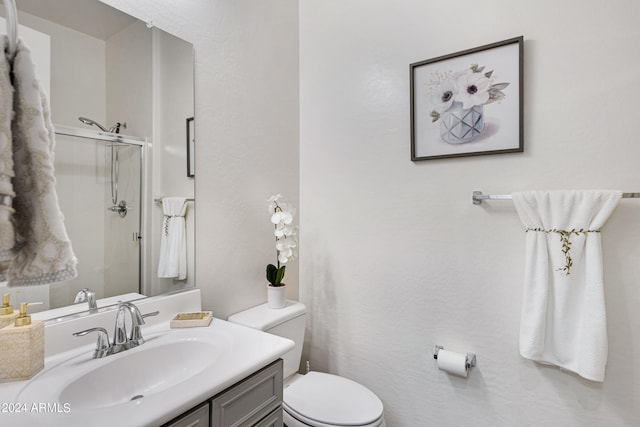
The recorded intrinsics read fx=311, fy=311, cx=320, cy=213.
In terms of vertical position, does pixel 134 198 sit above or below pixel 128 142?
below

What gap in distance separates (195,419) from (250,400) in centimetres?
20

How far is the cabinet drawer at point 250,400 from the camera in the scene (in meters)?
0.85

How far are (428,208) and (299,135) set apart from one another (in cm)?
90

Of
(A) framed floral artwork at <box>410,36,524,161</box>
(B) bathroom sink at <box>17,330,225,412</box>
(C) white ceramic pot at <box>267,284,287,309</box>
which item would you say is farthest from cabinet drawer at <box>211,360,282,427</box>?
(A) framed floral artwork at <box>410,36,524,161</box>

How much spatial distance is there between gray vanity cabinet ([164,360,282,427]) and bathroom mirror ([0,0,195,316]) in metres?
0.55

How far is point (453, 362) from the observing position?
1342mm

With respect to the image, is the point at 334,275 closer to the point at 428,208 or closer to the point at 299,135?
the point at 428,208

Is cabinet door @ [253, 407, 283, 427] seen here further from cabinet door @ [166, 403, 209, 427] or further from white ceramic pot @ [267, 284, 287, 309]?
white ceramic pot @ [267, 284, 287, 309]

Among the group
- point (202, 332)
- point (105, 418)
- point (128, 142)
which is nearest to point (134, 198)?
point (128, 142)

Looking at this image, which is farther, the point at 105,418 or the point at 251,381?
the point at 251,381

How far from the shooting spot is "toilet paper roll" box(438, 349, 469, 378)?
4.34 ft

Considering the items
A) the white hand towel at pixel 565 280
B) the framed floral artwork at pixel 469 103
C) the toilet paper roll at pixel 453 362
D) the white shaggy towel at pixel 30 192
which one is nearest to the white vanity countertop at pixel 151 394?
the white shaggy towel at pixel 30 192

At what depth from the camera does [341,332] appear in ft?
5.75

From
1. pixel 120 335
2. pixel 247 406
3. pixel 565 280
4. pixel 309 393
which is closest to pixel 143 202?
pixel 120 335
